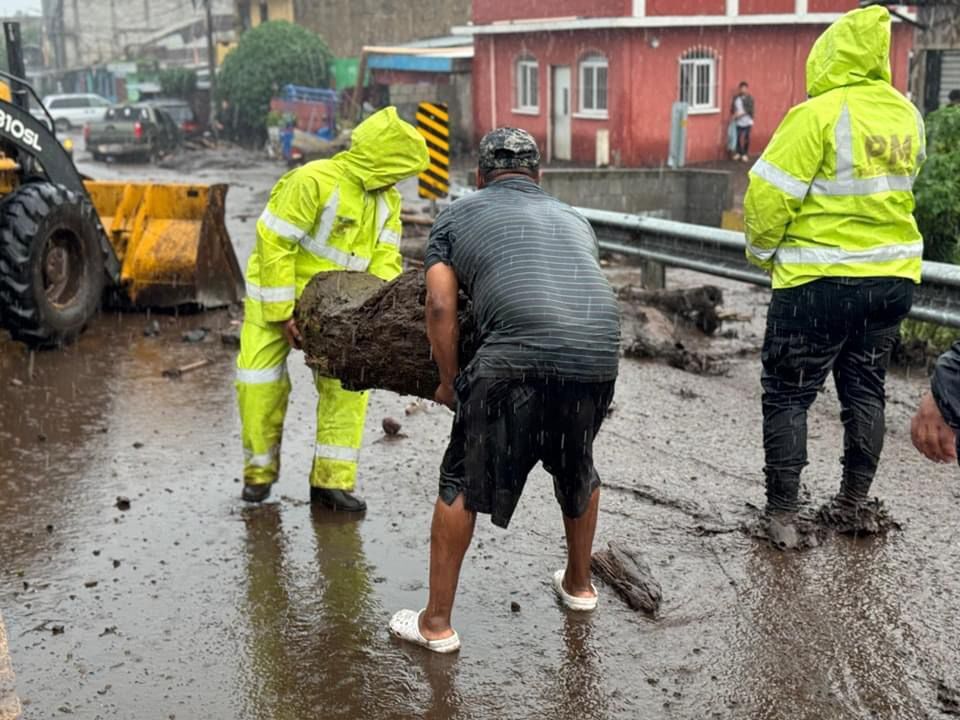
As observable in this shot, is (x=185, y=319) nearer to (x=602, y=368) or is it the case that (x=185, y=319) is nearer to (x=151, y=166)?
(x=602, y=368)

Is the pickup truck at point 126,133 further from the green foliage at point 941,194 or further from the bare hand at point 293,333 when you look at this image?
the bare hand at point 293,333

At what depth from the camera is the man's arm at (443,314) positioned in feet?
12.4

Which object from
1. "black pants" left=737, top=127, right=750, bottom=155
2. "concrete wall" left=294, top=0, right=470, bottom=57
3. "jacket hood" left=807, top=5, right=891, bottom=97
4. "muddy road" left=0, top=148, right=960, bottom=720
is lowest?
"muddy road" left=0, top=148, right=960, bottom=720

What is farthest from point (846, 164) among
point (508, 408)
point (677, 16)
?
point (677, 16)

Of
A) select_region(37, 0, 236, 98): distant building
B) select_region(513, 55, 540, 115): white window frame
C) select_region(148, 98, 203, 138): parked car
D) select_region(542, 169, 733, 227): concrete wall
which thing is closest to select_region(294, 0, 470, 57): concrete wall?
select_region(148, 98, 203, 138): parked car

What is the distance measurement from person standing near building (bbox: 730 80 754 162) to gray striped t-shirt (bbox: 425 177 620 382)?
71.1ft

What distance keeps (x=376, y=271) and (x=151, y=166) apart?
2555cm

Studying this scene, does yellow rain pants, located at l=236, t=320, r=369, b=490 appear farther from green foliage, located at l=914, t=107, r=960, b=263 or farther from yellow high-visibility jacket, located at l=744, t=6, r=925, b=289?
green foliage, located at l=914, t=107, r=960, b=263

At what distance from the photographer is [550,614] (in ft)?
13.8

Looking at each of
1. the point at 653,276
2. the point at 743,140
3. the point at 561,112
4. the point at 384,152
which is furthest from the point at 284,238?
the point at 561,112

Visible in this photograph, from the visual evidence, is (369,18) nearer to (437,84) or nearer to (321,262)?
(437,84)

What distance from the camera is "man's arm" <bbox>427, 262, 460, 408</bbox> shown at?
3.78 metres

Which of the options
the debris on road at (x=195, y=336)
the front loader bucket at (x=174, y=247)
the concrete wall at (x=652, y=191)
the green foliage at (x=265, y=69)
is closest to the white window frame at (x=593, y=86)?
the green foliage at (x=265, y=69)

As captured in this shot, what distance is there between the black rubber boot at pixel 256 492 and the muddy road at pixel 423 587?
0.06 m
